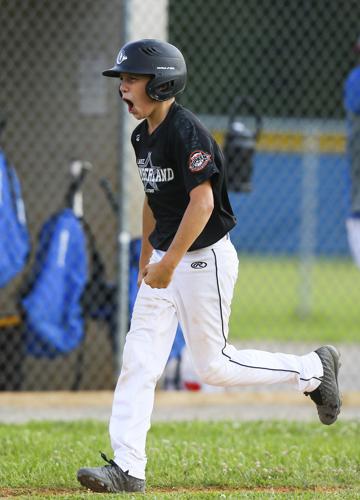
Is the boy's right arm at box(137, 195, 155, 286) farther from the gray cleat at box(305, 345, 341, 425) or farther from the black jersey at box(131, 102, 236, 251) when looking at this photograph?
the gray cleat at box(305, 345, 341, 425)

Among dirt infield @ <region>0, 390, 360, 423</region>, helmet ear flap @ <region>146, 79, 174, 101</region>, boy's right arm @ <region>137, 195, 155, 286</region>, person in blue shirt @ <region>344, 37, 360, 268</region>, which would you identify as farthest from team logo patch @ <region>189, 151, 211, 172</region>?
person in blue shirt @ <region>344, 37, 360, 268</region>

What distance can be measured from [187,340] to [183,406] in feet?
8.96

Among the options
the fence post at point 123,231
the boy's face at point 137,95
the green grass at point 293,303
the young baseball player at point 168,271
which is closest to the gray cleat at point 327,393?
the young baseball player at point 168,271

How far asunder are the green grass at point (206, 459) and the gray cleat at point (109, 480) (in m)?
0.07

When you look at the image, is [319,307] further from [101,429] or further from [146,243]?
[146,243]

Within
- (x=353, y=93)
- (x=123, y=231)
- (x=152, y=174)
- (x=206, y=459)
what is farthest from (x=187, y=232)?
(x=353, y=93)

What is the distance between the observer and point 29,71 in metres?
8.44

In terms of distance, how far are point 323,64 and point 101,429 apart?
53.4 feet

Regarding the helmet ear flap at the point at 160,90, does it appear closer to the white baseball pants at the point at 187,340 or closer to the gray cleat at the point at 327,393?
the white baseball pants at the point at 187,340

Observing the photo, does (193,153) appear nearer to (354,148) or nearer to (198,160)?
(198,160)

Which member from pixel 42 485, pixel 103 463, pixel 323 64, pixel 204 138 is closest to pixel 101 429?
pixel 103 463

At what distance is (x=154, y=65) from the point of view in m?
4.62

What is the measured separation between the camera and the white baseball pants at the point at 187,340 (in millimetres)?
4590

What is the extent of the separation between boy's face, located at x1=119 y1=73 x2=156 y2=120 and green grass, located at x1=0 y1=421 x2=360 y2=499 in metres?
1.50
